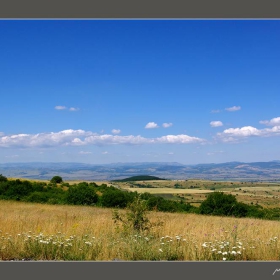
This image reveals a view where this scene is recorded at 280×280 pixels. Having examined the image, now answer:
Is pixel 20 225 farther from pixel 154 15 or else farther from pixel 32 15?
pixel 154 15

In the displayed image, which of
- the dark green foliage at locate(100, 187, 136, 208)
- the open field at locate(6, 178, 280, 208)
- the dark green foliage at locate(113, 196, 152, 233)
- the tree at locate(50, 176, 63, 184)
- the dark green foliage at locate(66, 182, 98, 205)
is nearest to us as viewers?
the dark green foliage at locate(113, 196, 152, 233)

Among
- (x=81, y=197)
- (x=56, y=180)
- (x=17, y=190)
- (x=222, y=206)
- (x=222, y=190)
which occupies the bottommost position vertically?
(x=222, y=206)

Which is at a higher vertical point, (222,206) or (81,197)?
(81,197)

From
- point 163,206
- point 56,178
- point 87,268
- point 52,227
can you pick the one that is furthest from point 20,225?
point 56,178

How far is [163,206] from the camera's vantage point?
90.4ft

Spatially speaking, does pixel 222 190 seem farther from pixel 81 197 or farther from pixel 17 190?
pixel 17 190

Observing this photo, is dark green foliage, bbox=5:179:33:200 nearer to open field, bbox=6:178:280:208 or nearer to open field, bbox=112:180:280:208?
open field, bbox=6:178:280:208

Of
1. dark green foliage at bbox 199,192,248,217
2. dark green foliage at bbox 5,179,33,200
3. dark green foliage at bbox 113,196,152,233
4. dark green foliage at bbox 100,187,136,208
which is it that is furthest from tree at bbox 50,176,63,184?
dark green foliage at bbox 113,196,152,233

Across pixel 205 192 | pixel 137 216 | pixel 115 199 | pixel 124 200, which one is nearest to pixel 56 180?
pixel 205 192

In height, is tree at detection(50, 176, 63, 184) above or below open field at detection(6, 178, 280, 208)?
above

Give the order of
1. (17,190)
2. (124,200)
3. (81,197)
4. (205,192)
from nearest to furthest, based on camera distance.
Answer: (124,200) → (81,197) → (17,190) → (205,192)

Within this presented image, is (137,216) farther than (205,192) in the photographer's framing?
No

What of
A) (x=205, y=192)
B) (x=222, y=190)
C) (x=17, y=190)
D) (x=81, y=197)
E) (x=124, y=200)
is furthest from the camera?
(x=205, y=192)

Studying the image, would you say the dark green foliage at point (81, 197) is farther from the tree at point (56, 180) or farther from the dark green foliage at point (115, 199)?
the tree at point (56, 180)
